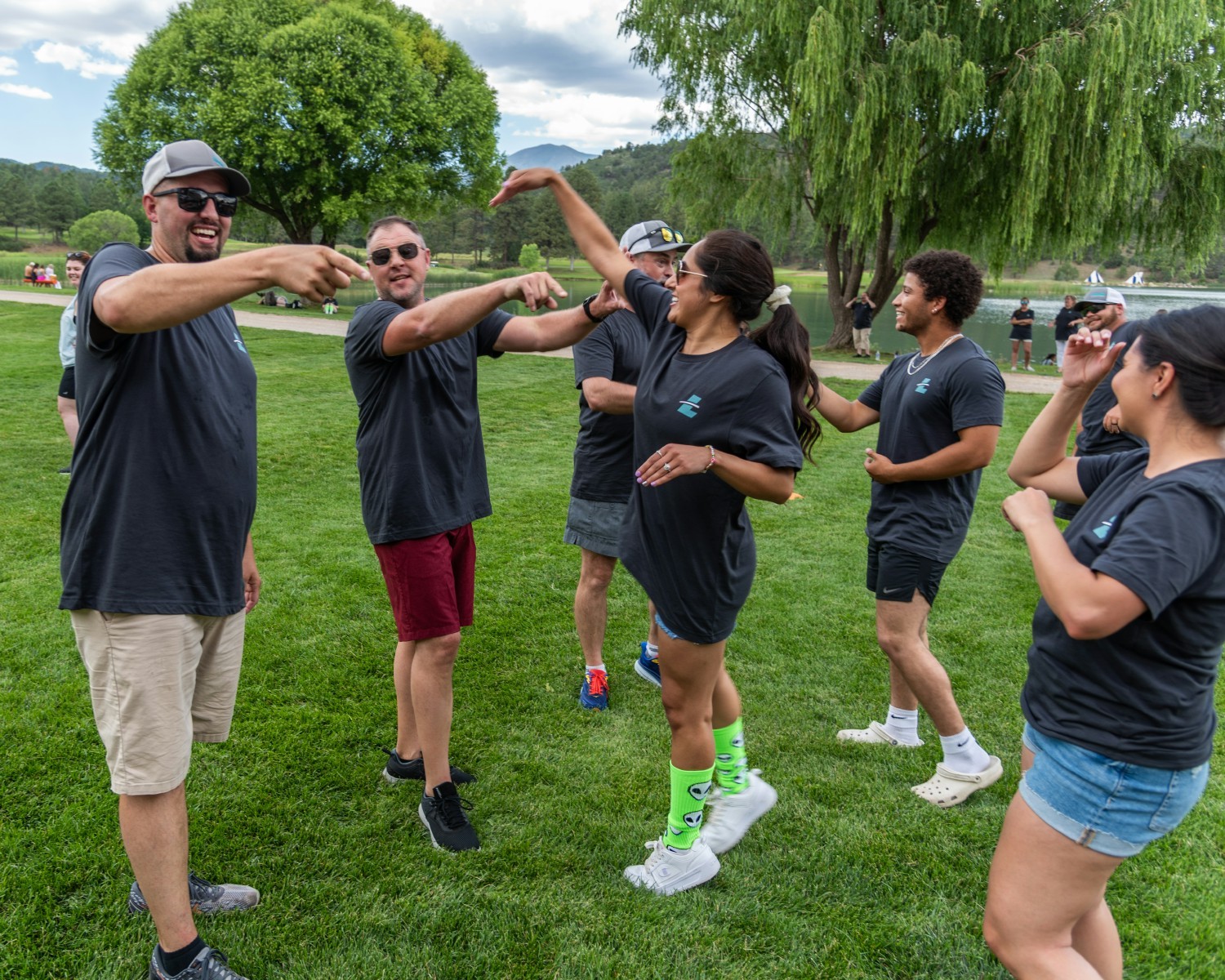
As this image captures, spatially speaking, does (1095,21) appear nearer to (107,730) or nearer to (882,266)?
(882,266)

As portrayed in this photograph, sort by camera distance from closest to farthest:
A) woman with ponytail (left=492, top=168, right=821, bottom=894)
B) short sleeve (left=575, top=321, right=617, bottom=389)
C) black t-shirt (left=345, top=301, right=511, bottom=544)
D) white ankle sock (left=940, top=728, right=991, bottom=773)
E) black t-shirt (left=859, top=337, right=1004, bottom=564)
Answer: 1. woman with ponytail (left=492, top=168, right=821, bottom=894)
2. black t-shirt (left=345, top=301, right=511, bottom=544)
3. black t-shirt (left=859, top=337, right=1004, bottom=564)
4. white ankle sock (left=940, top=728, right=991, bottom=773)
5. short sleeve (left=575, top=321, right=617, bottom=389)

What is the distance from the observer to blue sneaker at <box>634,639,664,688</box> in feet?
15.3

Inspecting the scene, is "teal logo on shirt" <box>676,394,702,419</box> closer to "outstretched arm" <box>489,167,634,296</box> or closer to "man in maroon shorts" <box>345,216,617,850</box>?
"outstretched arm" <box>489,167,634,296</box>

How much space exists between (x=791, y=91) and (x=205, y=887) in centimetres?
1881

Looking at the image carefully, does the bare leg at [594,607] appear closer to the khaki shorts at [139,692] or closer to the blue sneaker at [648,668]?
the blue sneaker at [648,668]

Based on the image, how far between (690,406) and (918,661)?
1768 millimetres

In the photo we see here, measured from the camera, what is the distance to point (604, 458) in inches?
172

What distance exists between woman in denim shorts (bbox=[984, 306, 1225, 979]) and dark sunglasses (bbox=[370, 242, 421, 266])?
7.68ft

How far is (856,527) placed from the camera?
789 cm

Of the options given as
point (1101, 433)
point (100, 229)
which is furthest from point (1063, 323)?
point (100, 229)

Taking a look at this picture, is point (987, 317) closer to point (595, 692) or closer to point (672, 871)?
point (595, 692)

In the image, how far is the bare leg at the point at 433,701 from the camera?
10.6 ft

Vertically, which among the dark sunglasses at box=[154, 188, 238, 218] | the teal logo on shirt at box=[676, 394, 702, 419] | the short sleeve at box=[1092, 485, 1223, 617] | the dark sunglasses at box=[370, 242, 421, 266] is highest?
the dark sunglasses at box=[154, 188, 238, 218]

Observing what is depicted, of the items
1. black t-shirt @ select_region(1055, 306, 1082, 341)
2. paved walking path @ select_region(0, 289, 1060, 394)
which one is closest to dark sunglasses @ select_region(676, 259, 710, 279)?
paved walking path @ select_region(0, 289, 1060, 394)
